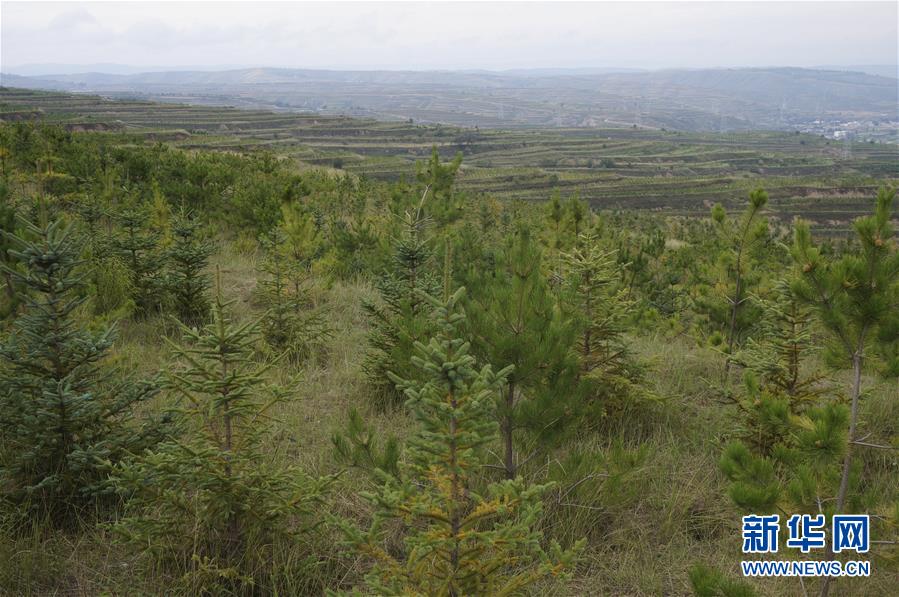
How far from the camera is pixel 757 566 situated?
112 inches

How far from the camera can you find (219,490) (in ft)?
8.74

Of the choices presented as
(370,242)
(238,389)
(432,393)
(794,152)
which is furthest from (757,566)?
(794,152)

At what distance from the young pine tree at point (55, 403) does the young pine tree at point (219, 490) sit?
0.39 metres

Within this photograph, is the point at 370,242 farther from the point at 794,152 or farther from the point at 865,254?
the point at 794,152

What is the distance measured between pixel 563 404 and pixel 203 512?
187cm

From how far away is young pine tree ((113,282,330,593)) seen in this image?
2572 mm

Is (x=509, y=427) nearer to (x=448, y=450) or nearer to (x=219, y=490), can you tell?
(x=448, y=450)

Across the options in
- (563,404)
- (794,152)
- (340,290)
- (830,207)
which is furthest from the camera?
(794,152)

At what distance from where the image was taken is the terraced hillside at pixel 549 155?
59.2m

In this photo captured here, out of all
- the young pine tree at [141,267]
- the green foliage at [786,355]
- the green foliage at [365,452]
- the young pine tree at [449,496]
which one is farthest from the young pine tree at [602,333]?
the young pine tree at [141,267]

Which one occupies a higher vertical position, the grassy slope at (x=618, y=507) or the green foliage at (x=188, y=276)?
the green foliage at (x=188, y=276)

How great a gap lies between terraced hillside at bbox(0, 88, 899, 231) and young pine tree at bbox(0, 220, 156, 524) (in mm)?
40253

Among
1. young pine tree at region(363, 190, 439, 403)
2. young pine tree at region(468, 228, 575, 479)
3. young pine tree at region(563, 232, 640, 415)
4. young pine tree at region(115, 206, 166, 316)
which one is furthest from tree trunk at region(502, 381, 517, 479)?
young pine tree at region(115, 206, 166, 316)

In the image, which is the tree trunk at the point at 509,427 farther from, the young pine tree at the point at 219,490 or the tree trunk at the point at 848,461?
the tree trunk at the point at 848,461
